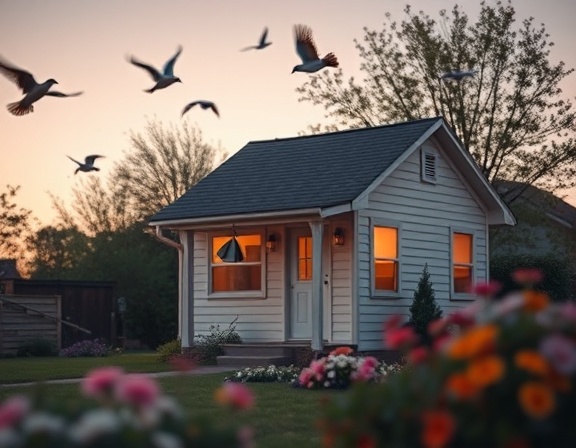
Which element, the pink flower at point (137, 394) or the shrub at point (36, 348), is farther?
the shrub at point (36, 348)

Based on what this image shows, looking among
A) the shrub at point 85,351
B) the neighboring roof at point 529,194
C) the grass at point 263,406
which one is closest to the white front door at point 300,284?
the grass at point 263,406

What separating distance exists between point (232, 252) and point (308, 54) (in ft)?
17.7

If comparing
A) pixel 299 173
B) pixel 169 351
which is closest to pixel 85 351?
pixel 169 351

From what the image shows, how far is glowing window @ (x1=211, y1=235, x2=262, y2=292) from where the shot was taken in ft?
64.8

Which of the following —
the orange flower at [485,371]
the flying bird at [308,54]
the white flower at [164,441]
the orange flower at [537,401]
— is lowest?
A: the white flower at [164,441]

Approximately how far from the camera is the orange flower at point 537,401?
3.62m

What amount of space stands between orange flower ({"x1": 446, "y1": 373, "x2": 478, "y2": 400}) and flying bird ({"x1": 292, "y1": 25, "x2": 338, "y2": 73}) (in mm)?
11182

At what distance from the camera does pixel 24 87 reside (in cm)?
1297

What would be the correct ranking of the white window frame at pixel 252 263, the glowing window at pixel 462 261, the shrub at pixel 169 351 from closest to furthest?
→ the white window frame at pixel 252 263, the shrub at pixel 169 351, the glowing window at pixel 462 261

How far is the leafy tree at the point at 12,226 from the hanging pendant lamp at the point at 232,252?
2175 cm

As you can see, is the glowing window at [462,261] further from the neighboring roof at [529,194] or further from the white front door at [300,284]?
the neighboring roof at [529,194]

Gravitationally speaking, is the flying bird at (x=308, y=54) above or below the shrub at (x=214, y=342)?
above

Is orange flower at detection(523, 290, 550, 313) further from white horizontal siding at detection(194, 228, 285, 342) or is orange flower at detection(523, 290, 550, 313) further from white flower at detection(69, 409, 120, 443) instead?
white horizontal siding at detection(194, 228, 285, 342)

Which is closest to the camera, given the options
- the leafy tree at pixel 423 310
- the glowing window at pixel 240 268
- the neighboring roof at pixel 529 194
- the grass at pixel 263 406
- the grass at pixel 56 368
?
the grass at pixel 263 406
